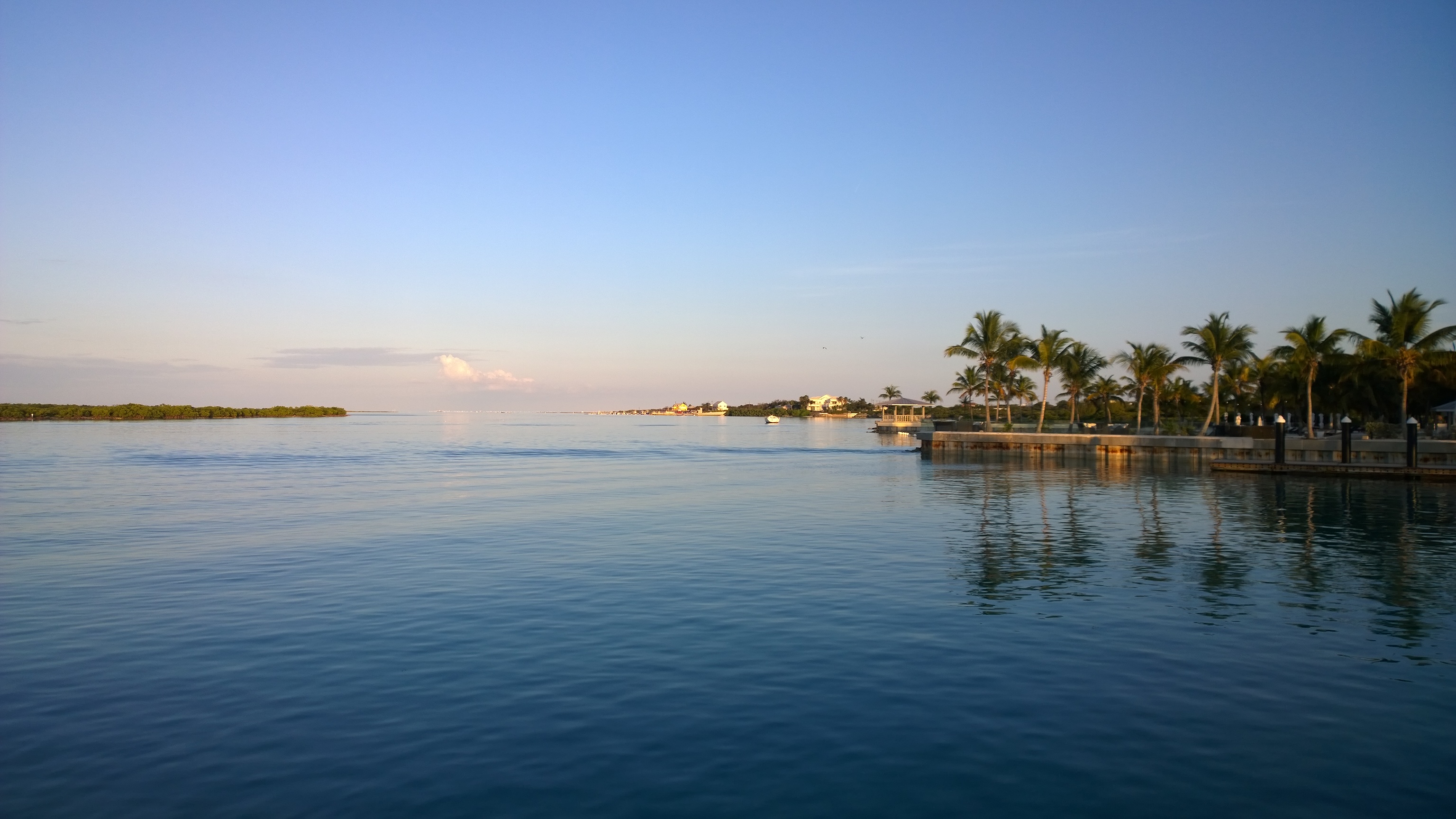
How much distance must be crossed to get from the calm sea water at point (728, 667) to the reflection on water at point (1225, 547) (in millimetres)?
148

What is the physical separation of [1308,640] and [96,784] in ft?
41.6

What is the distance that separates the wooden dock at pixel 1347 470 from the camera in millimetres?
37219

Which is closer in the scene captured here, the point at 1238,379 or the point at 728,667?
the point at 728,667

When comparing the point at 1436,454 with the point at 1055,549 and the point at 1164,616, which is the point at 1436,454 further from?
the point at 1164,616

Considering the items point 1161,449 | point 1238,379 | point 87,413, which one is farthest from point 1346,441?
point 87,413

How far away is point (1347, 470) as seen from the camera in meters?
39.0

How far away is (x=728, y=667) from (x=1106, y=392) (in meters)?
90.9

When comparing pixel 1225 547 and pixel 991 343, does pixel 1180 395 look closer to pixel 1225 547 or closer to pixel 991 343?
pixel 991 343

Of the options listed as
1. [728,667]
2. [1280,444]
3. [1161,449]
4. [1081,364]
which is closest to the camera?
[728,667]

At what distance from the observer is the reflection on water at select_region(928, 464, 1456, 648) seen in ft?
45.4

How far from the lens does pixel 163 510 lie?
88.2 feet

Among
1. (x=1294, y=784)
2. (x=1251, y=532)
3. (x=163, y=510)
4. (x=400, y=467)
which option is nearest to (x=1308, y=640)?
(x=1294, y=784)

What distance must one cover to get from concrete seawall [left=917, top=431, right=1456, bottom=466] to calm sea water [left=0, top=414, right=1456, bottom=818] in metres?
24.3

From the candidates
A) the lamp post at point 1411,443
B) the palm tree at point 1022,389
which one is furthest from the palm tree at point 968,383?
the lamp post at point 1411,443
